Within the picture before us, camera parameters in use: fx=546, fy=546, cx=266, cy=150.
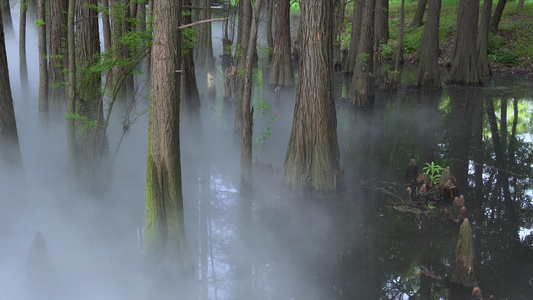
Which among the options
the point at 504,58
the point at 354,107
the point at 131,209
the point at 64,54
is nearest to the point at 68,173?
the point at 131,209

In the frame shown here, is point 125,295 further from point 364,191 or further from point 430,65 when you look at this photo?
point 430,65

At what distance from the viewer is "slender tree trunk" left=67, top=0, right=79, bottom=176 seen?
31.8 ft

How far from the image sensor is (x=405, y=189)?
11.4 metres

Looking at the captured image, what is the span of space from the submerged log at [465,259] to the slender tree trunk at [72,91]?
6797 millimetres

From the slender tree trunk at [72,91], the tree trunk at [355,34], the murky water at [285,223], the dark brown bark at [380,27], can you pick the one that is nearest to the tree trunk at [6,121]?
the murky water at [285,223]

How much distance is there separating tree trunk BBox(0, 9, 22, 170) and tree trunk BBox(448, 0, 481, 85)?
59.6 ft

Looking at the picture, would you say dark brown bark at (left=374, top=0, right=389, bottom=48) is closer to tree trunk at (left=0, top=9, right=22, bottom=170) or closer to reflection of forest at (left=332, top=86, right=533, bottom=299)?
reflection of forest at (left=332, top=86, right=533, bottom=299)

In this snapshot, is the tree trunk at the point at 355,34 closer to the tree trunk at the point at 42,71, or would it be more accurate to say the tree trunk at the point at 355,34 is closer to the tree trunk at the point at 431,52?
the tree trunk at the point at 431,52

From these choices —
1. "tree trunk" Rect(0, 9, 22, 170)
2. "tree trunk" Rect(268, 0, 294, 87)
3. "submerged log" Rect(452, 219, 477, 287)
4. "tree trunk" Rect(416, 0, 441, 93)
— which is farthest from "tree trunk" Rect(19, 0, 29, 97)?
"submerged log" Rect(452, 219, 477, 287)

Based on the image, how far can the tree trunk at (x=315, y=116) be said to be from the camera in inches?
402

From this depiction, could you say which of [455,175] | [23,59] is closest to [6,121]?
[23,59]

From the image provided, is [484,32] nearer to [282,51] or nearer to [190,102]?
[282,51]

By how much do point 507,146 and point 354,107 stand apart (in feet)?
18.9

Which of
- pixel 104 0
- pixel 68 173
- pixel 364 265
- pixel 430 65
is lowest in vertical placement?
pixel 364 265
